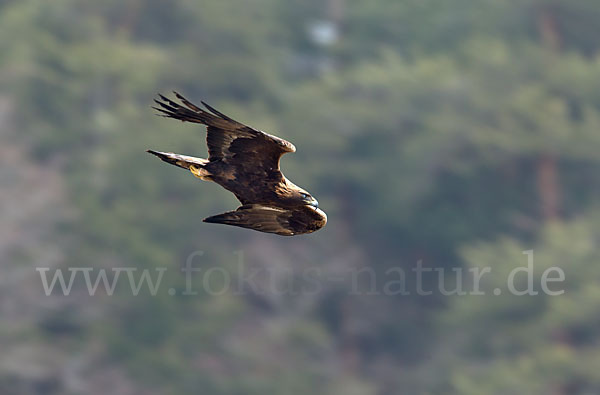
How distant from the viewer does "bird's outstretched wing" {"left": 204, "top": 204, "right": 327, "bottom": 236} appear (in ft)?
25.8

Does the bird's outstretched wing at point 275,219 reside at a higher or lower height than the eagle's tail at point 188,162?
lower

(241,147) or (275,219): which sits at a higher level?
(241,147)

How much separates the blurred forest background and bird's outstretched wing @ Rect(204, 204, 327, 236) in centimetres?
1413

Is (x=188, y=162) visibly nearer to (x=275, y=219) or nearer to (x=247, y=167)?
(x=247, y=167)

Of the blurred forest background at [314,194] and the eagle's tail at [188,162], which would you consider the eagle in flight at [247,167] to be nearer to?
the eagle's tail at [188,162]

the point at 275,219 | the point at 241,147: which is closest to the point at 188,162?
the point at 241,147

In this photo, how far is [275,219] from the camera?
313 inches

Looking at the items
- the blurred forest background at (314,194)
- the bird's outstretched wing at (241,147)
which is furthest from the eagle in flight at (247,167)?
the blurred forest background at (314,194)

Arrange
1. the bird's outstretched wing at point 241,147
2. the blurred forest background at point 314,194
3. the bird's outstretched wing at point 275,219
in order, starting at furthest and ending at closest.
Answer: the blurred forest background at point 314,194 < the bird's outstretched wing at point 275,219 < the bird's outstretched wing at point 241,147

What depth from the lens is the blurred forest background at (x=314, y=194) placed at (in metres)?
23.0

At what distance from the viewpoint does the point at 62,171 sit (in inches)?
1014

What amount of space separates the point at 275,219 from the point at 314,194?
16.6 m

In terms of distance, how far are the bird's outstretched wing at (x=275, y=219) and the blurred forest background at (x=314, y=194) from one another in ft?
46.4

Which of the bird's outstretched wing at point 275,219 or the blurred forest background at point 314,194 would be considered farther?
the blurred forest background at point 314,194
